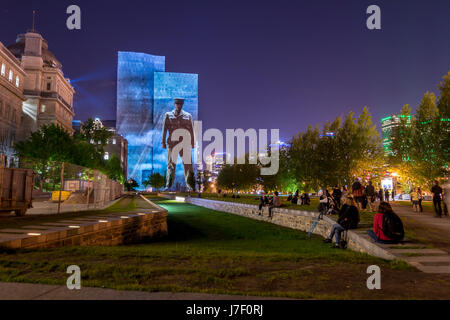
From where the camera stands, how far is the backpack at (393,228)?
26.8ft

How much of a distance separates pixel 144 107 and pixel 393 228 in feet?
361

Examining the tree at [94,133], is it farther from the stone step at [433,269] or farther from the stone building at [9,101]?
the stone step at [433,269]

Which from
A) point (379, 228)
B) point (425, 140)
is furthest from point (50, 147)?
point (425, 140)

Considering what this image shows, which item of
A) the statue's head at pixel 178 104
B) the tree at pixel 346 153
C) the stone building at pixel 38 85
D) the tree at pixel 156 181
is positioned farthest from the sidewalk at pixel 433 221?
the statue's head at pixel 178 104

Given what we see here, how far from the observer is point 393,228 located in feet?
26.9

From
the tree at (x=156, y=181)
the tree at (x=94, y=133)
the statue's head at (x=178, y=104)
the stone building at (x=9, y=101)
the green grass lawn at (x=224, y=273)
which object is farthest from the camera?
the statue's head at (x=178, y=104)

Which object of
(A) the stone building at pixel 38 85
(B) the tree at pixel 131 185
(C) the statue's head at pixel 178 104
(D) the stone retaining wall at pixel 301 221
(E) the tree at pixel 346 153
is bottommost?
(D) the stone retaining wall at pixel 301 221

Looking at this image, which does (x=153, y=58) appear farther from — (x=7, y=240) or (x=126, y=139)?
(x=7, y=240)

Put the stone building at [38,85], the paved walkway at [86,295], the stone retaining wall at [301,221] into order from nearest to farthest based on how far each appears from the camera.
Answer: the paved walkway at [86,295] → the stone retaining wall at [301,221] → the stone building at [38,85]

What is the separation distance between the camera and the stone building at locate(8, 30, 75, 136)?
6019 cm

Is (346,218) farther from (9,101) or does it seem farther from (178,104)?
(178,104)

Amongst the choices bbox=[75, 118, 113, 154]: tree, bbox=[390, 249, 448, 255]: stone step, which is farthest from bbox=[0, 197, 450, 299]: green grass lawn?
bbox=[75, 118, 113, 154]: tree

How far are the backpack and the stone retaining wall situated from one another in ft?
1.56

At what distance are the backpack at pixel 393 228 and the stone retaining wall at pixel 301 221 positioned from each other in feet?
1.56
